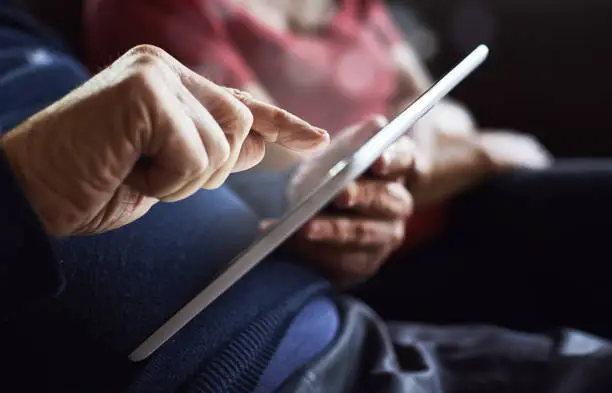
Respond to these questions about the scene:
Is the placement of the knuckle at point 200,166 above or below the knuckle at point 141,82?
below

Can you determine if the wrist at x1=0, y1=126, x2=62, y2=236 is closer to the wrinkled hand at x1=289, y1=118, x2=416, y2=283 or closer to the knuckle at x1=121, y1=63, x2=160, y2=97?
the knuckle at x1=121, y1=63, x2=160, y2=97

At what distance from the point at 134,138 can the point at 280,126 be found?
61 millimetres

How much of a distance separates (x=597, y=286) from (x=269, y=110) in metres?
0.47

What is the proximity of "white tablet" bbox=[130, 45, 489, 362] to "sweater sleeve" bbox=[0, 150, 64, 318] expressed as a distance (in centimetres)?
7

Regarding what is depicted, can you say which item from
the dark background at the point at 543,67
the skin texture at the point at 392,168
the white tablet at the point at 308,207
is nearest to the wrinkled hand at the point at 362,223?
the skin texture at the point at 392,168

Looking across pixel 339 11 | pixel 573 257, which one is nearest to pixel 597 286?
pixel 573 257

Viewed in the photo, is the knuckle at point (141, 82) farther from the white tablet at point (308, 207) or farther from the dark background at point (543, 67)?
the dark background at point (543, 67)

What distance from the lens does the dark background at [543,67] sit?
40.0 inches

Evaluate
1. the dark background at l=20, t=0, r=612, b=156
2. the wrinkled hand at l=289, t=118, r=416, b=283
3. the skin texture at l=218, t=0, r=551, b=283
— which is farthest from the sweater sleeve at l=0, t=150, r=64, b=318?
the dark background at l=20, t=0, r=612, b=156

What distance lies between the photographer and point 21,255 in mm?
278

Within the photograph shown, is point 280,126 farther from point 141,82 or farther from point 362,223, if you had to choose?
point 362,223

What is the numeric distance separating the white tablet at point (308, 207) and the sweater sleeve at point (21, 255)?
70mm

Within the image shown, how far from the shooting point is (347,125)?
0.42 meters

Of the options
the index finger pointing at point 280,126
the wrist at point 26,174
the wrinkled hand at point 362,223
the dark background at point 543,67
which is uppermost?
the wrist at point 26,174
